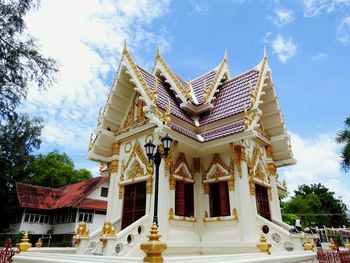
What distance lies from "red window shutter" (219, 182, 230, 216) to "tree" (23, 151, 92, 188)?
32357mm

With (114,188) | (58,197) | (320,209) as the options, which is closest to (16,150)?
(58,197)

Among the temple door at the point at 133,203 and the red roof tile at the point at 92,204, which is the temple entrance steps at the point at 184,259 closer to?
the temple door at the point at 133,203

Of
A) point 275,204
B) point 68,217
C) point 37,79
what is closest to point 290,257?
point 275,204

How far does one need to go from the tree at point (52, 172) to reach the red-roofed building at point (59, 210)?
827 centimetres

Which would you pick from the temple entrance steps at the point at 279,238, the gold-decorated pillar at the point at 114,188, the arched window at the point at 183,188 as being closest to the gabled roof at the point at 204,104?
the gold-decorated pillar at the point at 114,188

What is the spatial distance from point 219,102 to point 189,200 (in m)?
4.36

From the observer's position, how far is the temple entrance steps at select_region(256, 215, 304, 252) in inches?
302

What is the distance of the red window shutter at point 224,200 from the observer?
9.11 metres

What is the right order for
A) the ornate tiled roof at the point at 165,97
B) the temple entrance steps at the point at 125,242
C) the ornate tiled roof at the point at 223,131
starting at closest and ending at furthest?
the temple entrance steps at the point at 125,242
the ornate tiled roof at the point at 223,131
the ornate tiled roof at the point at 165,97

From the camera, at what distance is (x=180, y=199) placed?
358 inches

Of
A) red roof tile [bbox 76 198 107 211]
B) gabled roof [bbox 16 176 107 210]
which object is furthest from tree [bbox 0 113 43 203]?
red roof tile [bbox 76 198 107 211]

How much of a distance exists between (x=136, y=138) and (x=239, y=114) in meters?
4.01

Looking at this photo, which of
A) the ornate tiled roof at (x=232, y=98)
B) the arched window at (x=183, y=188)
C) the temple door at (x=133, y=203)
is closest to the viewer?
the arched window at (x=183, y=188)

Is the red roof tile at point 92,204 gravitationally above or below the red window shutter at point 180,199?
above
